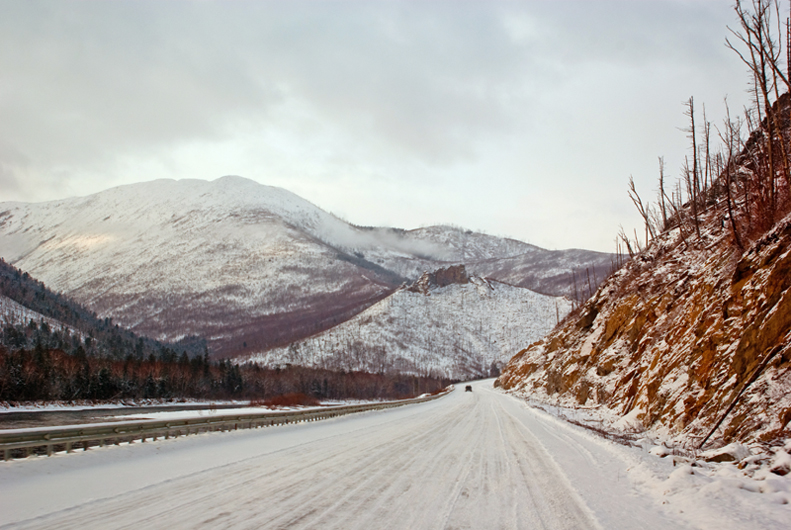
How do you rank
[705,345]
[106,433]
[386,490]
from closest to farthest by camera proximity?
[386,490]
[705,345]
[106,433]

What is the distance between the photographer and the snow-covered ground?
6730mm

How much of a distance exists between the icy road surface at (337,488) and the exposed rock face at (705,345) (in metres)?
2.87

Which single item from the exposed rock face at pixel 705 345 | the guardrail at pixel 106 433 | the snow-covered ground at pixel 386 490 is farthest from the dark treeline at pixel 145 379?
the exposed rock face at pixel 705 345

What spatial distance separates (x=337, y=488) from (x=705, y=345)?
1262 centimetres

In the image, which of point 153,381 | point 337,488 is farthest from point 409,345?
point 337,488

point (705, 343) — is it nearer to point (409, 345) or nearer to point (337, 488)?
point (337, 488)

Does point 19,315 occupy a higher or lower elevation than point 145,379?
higher

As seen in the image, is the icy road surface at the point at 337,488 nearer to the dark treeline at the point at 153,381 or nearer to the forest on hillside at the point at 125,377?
the forest on hillside at the point at 125,377

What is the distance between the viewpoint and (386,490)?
28.6 ft

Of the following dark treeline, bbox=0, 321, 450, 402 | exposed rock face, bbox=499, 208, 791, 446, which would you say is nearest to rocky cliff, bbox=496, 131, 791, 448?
exposed rock face, bbox=499, 208, 791, 446

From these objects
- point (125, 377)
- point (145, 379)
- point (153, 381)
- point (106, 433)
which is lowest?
point (153, 381)

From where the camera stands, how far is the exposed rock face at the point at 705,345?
1083 cm

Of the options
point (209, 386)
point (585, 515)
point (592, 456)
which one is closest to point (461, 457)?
point (592, 456)

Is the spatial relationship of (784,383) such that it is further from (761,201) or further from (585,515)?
(761,201)
